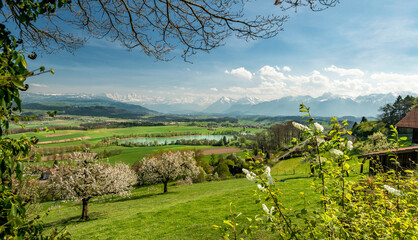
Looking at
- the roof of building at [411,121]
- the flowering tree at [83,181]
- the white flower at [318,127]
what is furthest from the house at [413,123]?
the flowering tree at [83,181]

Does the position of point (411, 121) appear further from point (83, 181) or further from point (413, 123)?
point (83, 181)

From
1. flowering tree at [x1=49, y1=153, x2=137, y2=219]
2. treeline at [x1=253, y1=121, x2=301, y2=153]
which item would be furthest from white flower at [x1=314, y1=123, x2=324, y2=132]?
treeline at [x1=253, y1=121, x2=301, y2=153]

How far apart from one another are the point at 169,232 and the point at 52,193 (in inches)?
621

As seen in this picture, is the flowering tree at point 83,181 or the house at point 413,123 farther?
the flowering tree at point 83,181

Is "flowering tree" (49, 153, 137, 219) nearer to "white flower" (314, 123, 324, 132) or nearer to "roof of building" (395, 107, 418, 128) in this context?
"white flower" (314, 123, 324, 132)

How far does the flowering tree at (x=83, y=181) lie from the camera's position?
56.1ft

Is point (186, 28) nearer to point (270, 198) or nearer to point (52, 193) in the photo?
point (270, 198)

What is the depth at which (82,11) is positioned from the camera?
534 cm

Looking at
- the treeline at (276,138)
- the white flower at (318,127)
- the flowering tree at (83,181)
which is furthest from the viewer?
the treeline at (276,138)

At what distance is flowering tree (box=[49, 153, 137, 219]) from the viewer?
1709 centimetres

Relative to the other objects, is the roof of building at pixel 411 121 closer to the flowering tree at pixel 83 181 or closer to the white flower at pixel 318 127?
the white flower at pixel 318 127

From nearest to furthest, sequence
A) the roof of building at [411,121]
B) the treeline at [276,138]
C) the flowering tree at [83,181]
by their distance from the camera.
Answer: the roof of building at [411,121], the flowering tree at [83,181], the treeline at [276,138]

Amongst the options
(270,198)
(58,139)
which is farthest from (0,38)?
(58,139)

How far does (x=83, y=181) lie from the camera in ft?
57.6
